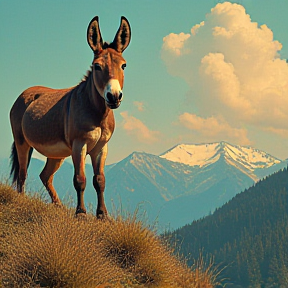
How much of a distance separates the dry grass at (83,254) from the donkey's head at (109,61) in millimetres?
2566

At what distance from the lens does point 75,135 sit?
10836 mm

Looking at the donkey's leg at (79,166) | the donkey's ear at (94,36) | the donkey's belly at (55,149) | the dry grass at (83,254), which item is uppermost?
the donkey's ear at (94,36)

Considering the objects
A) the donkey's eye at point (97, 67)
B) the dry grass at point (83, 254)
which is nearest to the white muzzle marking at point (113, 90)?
the donkey's eye at point (97, 67)

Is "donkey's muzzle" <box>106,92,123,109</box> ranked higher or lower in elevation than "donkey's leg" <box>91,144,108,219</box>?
higher

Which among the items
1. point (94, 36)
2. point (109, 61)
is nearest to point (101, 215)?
point (109, 61)

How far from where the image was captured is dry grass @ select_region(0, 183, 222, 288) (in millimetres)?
7773

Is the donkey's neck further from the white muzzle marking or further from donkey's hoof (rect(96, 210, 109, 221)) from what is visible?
donkey's hoof (rect(96, 210, 109, 221))

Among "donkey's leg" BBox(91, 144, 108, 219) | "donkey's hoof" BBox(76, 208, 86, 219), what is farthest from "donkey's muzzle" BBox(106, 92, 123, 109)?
"donkey's hoof" BBox(76, 208, 86, 219)

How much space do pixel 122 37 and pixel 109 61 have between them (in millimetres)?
973

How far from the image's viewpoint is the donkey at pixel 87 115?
34.3 feet

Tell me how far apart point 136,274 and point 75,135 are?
11.3ft

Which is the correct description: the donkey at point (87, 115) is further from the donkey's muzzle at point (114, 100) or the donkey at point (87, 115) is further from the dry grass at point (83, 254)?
the dry grass at point (83, 254)

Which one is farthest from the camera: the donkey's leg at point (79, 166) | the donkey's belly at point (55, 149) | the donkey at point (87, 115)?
the donkey's belly at point (55, 149)

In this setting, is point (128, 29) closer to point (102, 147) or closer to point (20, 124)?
point (102, 147)
